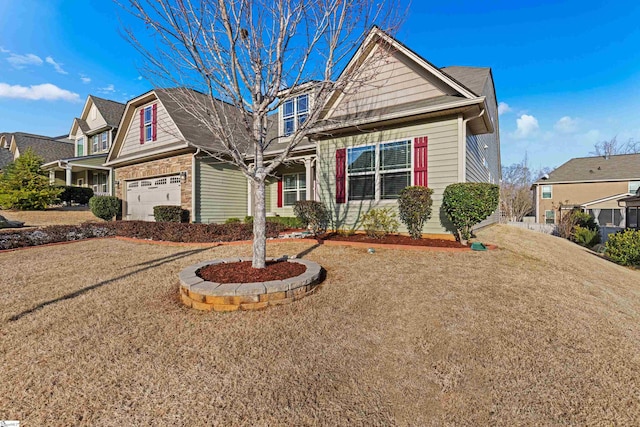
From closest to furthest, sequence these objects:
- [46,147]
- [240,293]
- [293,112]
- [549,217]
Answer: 1. [240,293]
2. [293,112]
3. [549,217]
4. [46,147]

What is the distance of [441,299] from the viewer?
11.7ft

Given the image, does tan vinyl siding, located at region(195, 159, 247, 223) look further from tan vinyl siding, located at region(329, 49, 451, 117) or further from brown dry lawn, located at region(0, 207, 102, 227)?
brown dry lawn, located at region(0, 207, 102, 227)

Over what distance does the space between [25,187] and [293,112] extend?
48.2 ft

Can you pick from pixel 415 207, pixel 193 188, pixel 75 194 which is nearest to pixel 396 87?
pixel 415 207

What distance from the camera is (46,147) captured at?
23844 millimetres

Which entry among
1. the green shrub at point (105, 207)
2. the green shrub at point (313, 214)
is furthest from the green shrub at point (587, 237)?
the green shrub at point (105, 207)

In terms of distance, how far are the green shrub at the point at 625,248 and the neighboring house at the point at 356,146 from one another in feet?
16.0

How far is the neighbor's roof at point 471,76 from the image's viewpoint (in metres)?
8.92

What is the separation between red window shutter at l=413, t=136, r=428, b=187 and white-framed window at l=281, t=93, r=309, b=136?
470cm

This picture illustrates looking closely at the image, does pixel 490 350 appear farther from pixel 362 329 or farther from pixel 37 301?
pixel 37 301

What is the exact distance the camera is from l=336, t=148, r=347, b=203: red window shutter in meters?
8.52

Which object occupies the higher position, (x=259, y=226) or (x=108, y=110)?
(x=108, y=110)

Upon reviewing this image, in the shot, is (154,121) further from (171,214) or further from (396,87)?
(396,87)

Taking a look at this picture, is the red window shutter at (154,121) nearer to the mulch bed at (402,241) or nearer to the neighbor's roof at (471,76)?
the mulch bed at (402,241)
